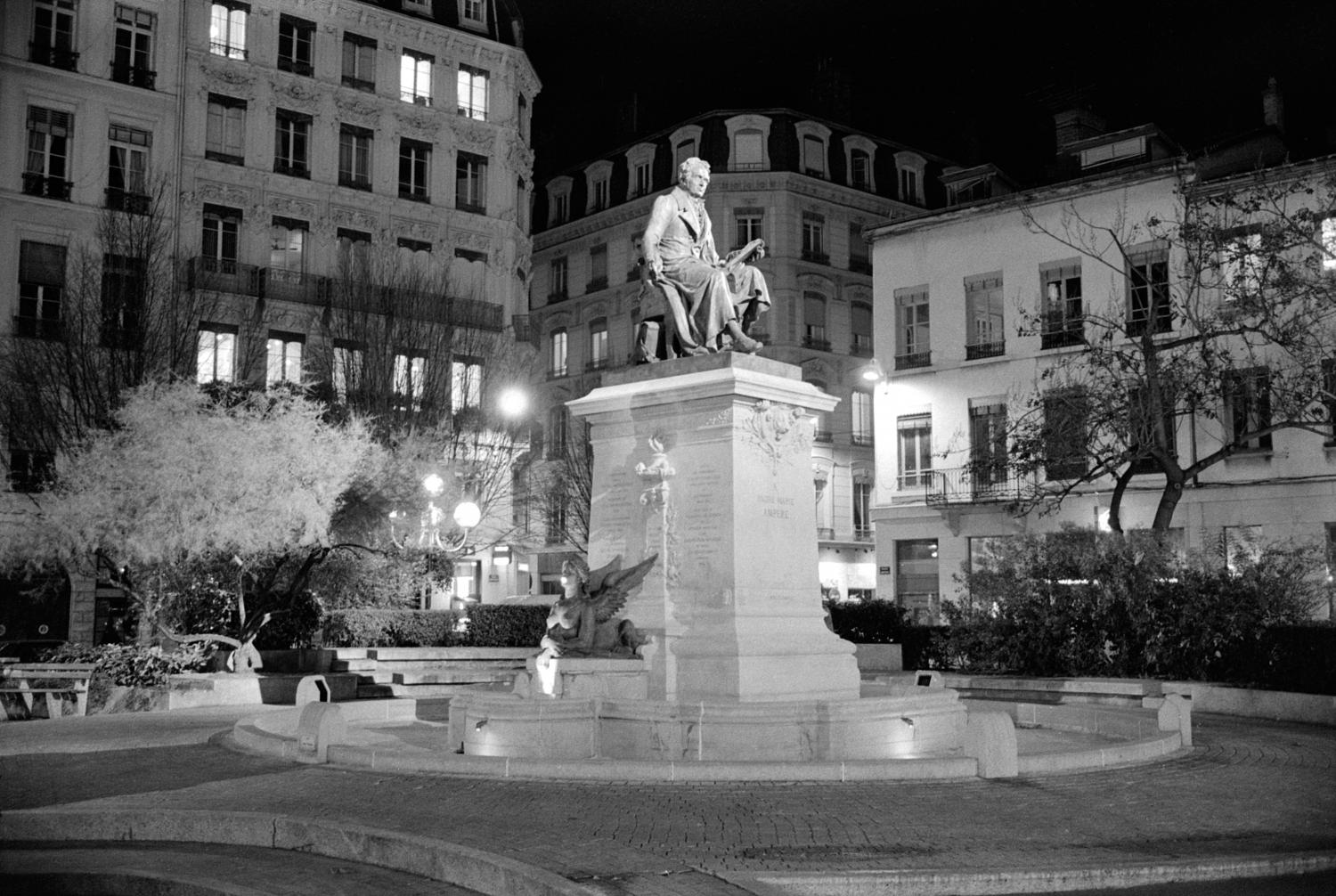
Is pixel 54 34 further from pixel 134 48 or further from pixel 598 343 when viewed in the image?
pixel 598 343

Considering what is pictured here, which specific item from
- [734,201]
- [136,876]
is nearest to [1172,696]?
[136,876]

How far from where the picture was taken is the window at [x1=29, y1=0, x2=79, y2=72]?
41.8m

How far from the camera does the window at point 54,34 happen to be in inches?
1647

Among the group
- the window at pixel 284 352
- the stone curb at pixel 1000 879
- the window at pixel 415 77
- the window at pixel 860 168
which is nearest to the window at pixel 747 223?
the window at pixel 860 168

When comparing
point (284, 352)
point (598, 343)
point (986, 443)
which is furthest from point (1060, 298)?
point (598, 343)

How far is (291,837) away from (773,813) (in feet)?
11.2

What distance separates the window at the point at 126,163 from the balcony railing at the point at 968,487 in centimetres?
2601

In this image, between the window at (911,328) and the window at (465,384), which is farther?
the window at (911,328)

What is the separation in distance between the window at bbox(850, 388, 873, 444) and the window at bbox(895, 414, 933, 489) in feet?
43.7

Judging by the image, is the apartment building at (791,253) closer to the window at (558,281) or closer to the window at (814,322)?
the window at (814,322)

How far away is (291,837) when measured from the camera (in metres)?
9.42

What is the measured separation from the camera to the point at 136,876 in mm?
8508

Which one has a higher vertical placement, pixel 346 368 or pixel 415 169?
pixel 415 169

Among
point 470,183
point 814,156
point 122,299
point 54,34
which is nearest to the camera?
point 122,299
